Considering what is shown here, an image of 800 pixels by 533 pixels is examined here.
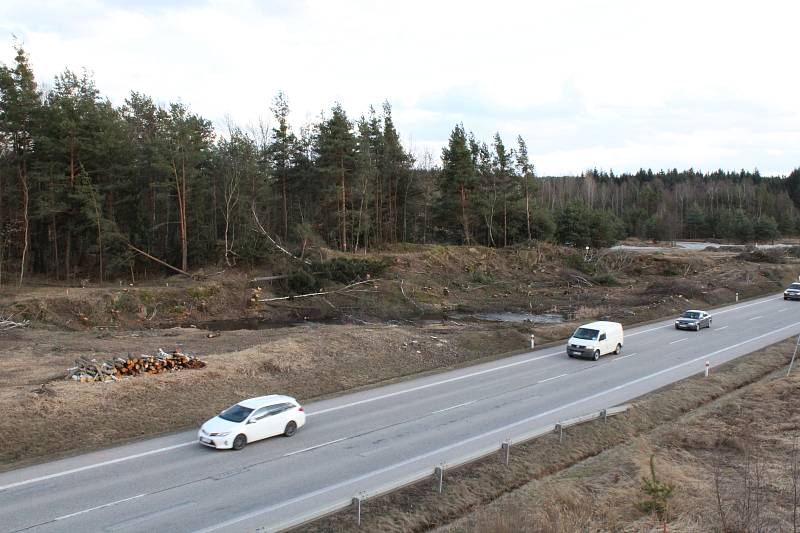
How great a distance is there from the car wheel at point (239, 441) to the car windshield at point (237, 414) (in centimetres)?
47

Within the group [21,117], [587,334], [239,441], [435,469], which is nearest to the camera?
[435,469]

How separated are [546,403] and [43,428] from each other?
1638 cm

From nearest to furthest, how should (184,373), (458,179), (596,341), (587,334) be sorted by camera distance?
(184,373) → (596,341) → (587,334) → (458,179)

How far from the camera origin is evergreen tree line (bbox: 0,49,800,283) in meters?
44.5

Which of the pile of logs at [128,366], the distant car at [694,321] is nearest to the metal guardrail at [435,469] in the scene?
the pile of logs at [128,366]

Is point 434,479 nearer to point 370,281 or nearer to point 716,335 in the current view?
point 716,335

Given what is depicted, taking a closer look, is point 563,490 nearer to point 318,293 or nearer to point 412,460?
point 412,460

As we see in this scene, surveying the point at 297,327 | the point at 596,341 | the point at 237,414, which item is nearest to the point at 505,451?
the point at 237,414

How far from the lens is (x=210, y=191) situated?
53844mm

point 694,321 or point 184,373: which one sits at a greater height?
point 184,373

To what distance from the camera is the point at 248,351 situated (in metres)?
25.1

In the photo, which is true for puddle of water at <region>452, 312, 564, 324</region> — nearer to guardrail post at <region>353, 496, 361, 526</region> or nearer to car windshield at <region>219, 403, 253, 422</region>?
car windshield at <region>219, 403, 253, 422</region>

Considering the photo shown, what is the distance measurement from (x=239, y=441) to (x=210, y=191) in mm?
41847

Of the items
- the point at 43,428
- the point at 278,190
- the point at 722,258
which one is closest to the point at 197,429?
the point at 43,428
